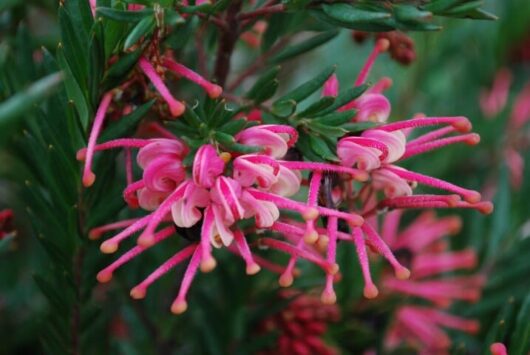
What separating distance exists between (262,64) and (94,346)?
1.12ft

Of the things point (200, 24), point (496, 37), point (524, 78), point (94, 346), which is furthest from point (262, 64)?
point (524, 78)

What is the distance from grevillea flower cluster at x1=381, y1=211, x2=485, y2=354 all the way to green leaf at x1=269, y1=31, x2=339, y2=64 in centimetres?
32

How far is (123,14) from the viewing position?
1.70ft

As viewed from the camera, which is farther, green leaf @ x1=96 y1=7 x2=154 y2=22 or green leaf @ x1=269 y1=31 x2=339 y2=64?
green leaf @ x1=269 y1=31 x2=339 y2=64

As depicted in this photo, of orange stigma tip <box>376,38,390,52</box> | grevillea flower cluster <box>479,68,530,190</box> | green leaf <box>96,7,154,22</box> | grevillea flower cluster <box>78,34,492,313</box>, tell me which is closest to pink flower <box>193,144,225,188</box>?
grevillea flower cluster <box>78,34,492,313</box>

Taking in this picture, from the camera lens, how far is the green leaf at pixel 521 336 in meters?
0.63

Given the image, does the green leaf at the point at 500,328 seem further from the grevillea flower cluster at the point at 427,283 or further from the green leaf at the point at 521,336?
the grevillea flower cluster at the point at 427,283

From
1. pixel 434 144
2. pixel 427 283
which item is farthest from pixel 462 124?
pixel 427 283

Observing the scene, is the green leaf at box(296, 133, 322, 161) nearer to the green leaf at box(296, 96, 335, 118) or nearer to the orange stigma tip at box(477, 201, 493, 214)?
the green leaf at box(296, 96, 335, 118)

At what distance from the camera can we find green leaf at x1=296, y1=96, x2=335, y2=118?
0.58 meters

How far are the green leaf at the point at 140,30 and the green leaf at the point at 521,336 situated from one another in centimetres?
40

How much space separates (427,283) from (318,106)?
0.41 m

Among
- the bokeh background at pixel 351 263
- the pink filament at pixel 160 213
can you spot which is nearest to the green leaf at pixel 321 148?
the pink filament at pixel 160 213

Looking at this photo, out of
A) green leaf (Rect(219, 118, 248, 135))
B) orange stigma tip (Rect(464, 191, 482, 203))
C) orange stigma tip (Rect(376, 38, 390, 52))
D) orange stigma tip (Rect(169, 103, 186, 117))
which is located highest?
orange stigma tip (Rect(169, 103, 186, 117))
